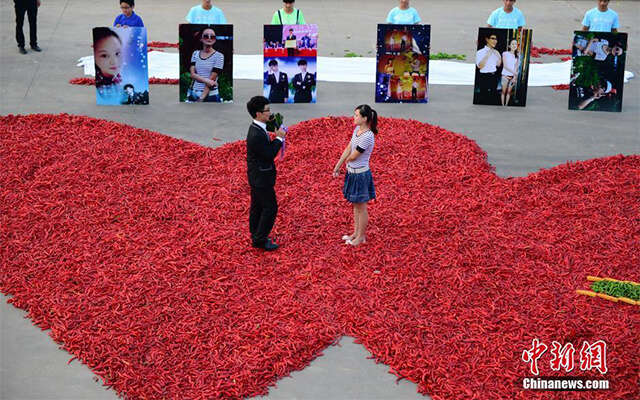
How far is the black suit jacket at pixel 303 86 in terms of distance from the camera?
1482cm

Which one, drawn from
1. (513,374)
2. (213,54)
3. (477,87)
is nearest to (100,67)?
(213,54)

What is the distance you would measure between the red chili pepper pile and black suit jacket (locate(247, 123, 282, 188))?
35.0 inches

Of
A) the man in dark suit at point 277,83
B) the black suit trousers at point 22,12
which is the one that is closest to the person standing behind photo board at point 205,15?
the man in dark suit at point 277,83

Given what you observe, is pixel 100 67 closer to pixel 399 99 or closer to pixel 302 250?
pixel 399 99

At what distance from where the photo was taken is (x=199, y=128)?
13297 millimetres

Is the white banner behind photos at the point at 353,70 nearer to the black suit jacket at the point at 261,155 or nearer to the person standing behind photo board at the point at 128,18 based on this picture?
the person standing behind photo board at the point at 128,18

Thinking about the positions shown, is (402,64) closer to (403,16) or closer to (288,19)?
(403,16)

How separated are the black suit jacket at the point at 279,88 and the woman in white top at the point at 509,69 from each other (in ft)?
13.7

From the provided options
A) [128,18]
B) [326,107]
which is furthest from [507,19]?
[128,18]

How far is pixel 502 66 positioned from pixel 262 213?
7.78 m

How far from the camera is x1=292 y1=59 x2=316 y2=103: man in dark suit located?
14.8 metres

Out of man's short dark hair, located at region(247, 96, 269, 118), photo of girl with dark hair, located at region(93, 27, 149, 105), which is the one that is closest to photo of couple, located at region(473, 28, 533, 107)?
photo of girl with dark hair, located at region(93, 27, 149, 105)

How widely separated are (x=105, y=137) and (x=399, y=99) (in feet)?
19.0
